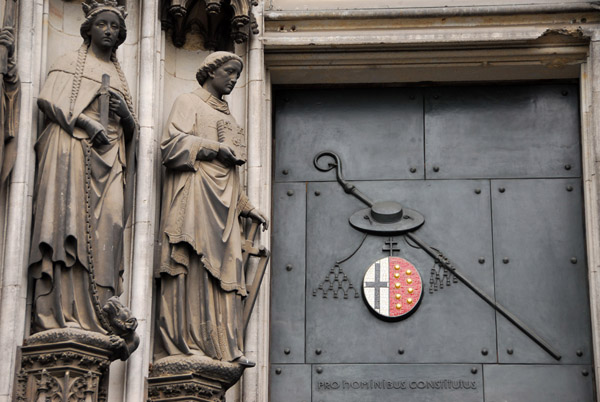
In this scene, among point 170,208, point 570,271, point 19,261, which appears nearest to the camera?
point 19,261

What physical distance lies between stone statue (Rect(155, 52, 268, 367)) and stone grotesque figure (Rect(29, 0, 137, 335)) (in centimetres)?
38

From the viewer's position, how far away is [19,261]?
35.7 ft

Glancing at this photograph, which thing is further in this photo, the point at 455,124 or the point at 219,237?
the point at 455,124

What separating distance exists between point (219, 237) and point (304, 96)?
Answer: 6.93 ft

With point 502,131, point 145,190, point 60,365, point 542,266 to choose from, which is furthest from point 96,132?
point 542,266

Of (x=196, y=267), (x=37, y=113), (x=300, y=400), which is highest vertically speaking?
(x=37, y=113)

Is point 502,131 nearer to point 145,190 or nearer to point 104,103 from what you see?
point 145,190

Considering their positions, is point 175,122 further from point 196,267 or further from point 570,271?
point 570,271

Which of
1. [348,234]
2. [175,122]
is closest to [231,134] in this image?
[175,122]

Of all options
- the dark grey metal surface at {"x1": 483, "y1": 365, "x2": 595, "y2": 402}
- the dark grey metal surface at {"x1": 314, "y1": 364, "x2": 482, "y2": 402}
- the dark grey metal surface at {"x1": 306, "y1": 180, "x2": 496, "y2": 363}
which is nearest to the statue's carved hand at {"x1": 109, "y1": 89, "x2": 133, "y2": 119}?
the dark grey metal surface at {"x1": 306, "y1": 180, "x2": 496, "y2": 363}

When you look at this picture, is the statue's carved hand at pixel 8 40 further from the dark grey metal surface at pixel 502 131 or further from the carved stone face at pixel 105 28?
the dark grey metal surface at pixel 502 131

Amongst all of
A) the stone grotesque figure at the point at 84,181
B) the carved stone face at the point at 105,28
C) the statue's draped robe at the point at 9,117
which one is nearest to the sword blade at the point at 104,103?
the stone grotesque figure at the point at 84,181

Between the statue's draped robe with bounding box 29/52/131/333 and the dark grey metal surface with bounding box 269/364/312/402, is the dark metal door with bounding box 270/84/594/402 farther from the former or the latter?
the statue's draped robe with bounding box 29/52/131/333

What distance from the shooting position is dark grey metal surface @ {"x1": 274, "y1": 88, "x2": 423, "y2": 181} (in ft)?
42.3
